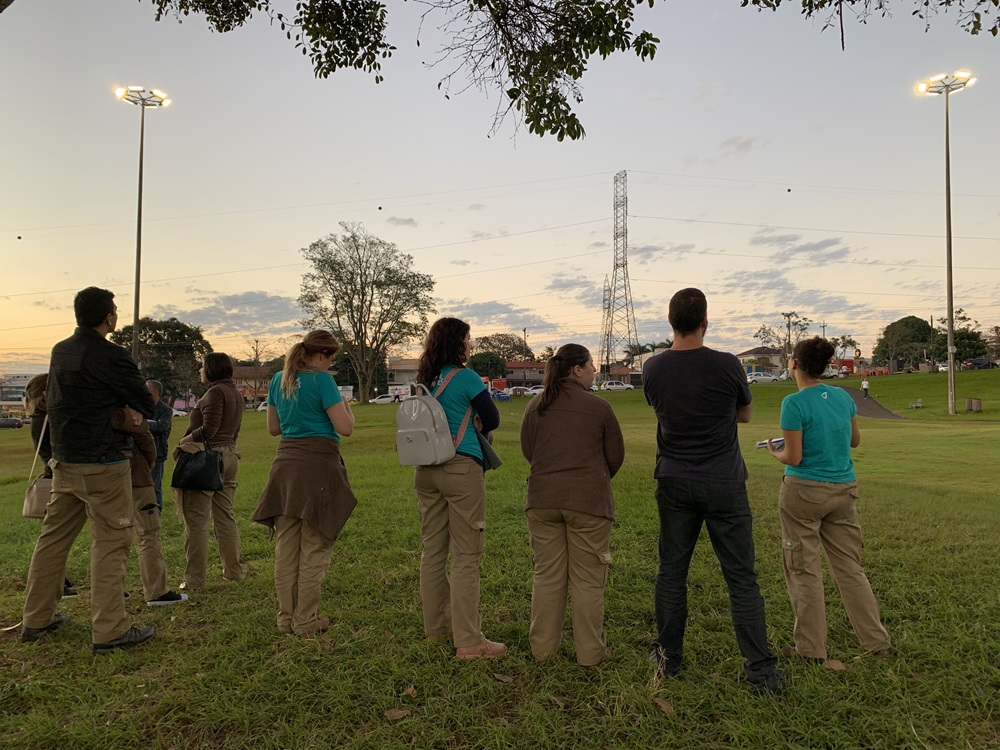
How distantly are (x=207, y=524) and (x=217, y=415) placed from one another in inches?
36.4

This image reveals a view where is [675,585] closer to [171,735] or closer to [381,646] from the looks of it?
[381,646]


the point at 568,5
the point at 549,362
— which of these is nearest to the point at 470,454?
the point at 549,362

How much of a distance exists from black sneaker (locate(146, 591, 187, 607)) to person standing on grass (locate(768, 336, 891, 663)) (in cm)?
421

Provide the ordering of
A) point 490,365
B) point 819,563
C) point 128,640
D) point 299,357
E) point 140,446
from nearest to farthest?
point 819,563, point 128,640, point 299,357, point 140,446, point 490,365

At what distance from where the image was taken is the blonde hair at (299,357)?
4277 millimetres

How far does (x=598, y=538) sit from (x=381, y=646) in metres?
1.47

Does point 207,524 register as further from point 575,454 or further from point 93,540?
point 575,454

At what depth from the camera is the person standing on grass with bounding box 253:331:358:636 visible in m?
4.20

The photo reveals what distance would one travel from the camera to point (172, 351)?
6925 cm

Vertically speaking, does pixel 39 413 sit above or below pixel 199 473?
above

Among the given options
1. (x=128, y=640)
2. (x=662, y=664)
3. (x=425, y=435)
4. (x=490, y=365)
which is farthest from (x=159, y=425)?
(x=490, y=365)

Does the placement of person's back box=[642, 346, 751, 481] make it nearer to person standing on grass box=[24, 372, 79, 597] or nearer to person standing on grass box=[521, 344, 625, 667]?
person standing on grass box=[521, 344, 625, 667]

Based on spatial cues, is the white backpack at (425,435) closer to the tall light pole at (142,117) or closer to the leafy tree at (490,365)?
the tall light pole at (142,117)

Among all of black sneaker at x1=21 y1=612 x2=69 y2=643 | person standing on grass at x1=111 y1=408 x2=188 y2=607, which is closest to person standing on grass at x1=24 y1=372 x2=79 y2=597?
black sneaker at x1=21 y1=612 x2=69 y2=643
